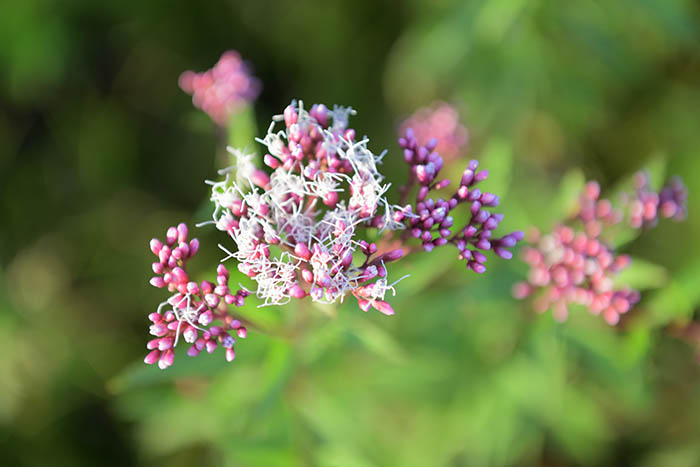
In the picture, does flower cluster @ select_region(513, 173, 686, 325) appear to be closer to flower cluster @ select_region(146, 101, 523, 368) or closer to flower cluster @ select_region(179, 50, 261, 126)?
flower cluster @ select_region(146, 101, 523, 368)

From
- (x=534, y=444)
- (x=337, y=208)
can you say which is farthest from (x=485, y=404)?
(x=337, y=208)

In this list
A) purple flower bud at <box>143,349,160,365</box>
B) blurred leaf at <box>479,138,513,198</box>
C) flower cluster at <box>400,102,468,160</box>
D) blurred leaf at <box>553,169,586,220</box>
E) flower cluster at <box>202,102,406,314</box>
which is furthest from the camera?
flower cluster at <box>400,102,468,160</box>

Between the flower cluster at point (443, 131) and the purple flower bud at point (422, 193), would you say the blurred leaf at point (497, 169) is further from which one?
the flower cluster at point (443, 131)

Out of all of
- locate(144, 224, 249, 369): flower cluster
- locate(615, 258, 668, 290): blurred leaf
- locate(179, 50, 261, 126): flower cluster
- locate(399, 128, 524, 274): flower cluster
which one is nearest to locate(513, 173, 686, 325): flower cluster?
locate(615, 258, 668, 290): blurred leaf

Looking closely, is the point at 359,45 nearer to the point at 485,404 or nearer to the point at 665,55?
the point at 665,55

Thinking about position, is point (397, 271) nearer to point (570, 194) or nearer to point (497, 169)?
point (497, 169)

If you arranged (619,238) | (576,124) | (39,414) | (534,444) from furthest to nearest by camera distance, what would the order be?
1. (576,124)
2. (39,414)
3. (534,444)
4. (619,238)
